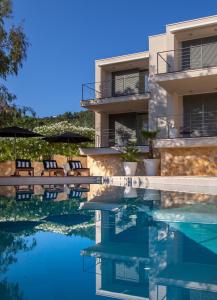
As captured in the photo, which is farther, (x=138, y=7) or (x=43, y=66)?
(x=43, y=66)

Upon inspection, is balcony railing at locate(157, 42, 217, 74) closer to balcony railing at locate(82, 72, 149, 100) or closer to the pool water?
balcony railing at locate(82, 72, 149, 100)

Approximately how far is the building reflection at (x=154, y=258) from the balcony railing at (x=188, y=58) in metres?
11.5

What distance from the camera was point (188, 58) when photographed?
692 inches

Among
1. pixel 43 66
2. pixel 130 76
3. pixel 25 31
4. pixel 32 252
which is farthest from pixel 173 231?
pixel 43 66

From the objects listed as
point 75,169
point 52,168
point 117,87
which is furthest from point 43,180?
point 117,87

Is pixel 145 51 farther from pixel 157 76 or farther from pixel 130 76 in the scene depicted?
pixel 157 76

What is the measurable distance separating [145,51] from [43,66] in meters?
19.9

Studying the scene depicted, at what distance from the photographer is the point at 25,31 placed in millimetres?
17156

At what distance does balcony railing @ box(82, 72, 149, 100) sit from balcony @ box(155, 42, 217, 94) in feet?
8.73

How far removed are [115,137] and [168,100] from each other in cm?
478

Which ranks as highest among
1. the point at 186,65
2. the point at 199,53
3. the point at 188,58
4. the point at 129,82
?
the point at 199,53

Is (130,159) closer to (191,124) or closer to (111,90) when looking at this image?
(191,124)

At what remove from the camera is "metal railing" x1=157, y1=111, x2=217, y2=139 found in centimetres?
1725

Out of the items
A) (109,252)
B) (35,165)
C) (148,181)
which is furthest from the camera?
(35,165)
